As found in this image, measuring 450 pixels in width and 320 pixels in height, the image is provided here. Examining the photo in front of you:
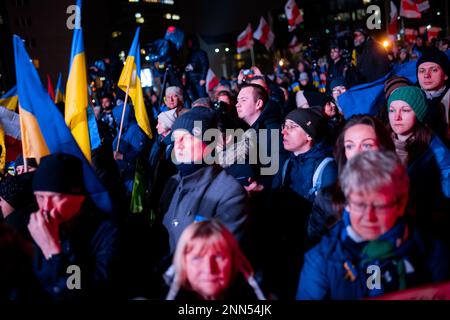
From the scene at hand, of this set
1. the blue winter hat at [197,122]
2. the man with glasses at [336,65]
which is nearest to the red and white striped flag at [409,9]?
the man with glasses at [336,65]

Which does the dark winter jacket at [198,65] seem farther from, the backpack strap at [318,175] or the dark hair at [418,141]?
the dark hair at [418,141]

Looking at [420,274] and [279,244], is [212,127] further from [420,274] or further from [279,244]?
[420,274]

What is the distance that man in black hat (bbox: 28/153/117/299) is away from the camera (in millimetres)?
2461

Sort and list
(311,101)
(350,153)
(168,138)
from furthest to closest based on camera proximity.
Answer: (311,101) → (168,138) → (350,153)

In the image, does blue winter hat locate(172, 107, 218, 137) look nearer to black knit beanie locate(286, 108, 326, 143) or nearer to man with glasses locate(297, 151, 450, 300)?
black knit beanie locate(286, 108, 326, 143)

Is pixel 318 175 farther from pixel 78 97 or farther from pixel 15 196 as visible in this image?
pixel 15 196

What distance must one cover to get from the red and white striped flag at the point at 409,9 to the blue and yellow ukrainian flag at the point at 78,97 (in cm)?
1247

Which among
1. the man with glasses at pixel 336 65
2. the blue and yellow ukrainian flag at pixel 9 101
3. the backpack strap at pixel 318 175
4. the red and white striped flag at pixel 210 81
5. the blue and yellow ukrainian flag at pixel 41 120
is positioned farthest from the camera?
the red and white striped flag at pixel 210 81

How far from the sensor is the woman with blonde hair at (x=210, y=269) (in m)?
2.12

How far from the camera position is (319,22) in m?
69.6

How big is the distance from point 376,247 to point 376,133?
1217 millimetres

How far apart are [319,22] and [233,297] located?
73715 millimetres

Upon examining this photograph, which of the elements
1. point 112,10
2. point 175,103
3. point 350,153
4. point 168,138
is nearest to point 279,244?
point 350,153

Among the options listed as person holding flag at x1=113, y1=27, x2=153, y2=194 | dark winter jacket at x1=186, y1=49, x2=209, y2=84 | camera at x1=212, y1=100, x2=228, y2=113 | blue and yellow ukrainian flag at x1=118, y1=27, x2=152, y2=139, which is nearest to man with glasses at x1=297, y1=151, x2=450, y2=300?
person holding flag at x1=113, y1=27, x2=153, y2=194
